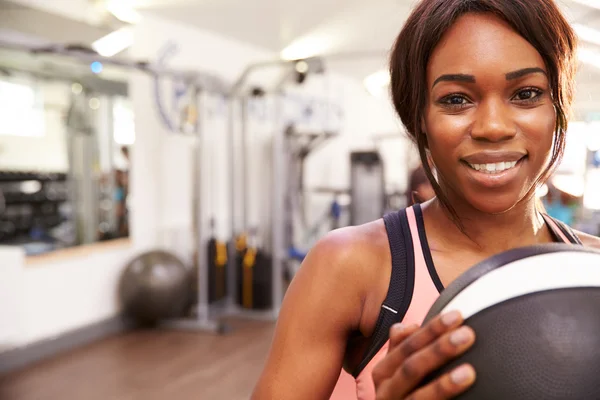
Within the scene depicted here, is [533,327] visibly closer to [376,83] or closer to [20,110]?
[20,110]

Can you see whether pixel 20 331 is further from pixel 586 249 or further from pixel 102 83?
pixel 586 249

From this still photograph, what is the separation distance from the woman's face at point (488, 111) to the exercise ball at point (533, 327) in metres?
0.15

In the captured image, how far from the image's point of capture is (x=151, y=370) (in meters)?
3.32

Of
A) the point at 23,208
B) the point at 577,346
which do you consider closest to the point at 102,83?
the point at 23,208

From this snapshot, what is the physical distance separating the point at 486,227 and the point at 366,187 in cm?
547

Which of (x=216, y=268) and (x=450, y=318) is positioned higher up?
(x=450, y=318)

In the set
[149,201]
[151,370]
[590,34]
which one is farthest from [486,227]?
[590,34]

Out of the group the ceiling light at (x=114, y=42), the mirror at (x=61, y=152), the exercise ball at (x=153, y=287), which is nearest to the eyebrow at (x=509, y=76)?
the mirror at (x=61, y=152)

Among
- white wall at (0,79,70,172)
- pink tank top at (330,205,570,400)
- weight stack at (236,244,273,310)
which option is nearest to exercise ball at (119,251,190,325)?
weight stack at (236,244,273,310)

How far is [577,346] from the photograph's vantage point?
1.82ft

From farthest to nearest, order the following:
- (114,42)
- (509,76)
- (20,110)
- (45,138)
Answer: (114,42), (45,138), (20,110), (509,76)

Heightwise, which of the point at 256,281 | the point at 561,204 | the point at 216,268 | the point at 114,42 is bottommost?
the point at 256,281

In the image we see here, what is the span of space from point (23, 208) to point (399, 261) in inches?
138

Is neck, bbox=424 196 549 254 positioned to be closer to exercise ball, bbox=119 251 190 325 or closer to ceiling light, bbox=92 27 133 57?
exercise ball, bbox=119 251 190 325
